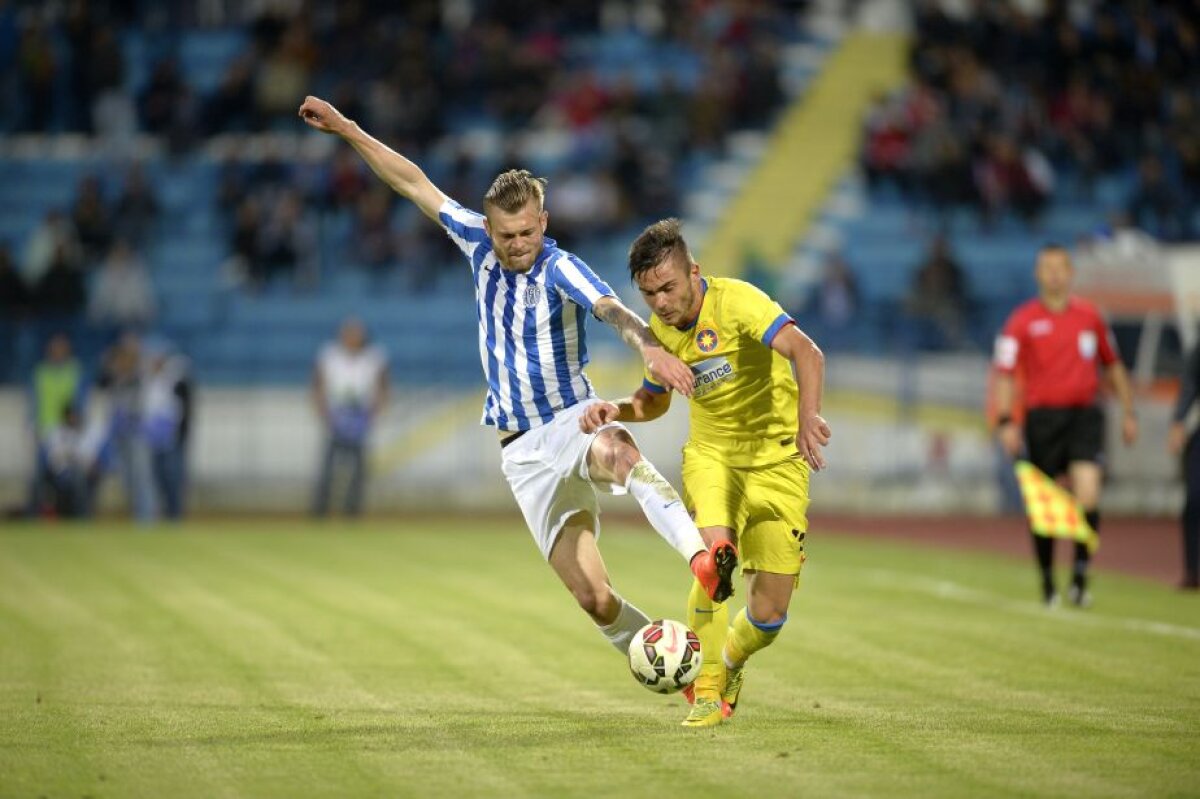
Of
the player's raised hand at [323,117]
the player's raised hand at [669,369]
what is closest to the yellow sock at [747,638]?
the player's raised hand at [669,369]

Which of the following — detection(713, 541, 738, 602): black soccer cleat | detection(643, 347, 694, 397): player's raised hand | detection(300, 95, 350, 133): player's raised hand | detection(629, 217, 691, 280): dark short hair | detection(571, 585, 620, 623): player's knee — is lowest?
detection(571, 585, 620, 623): player's knee

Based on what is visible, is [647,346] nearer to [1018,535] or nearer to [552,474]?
[552,474]

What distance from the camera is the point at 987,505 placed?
2500cm

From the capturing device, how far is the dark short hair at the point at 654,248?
8242 mm

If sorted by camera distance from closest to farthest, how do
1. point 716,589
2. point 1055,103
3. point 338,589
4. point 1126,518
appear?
point 716,589 → point 338,589 → point 1126,518 → point 1055,103

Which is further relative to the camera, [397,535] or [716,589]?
[397,535]

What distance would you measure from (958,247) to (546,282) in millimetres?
21922

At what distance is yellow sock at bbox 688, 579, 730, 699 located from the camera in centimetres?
874

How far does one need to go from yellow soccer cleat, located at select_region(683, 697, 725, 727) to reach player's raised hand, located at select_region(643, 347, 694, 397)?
160 cm

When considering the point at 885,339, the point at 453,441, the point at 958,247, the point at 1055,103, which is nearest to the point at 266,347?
the point at 453,441

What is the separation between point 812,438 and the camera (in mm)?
8164

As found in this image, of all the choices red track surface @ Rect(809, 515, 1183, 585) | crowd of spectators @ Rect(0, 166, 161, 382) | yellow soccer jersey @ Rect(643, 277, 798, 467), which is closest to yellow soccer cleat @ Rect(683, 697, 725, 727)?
yellow soccer jersey @ Rect(643, 277, 798, 467)

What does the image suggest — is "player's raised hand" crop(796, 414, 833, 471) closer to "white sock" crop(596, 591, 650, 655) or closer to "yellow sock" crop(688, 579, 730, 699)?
"yellow sock" crop(688, 579, 730, 699)

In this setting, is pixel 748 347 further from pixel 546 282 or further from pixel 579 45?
pixel 579 45
